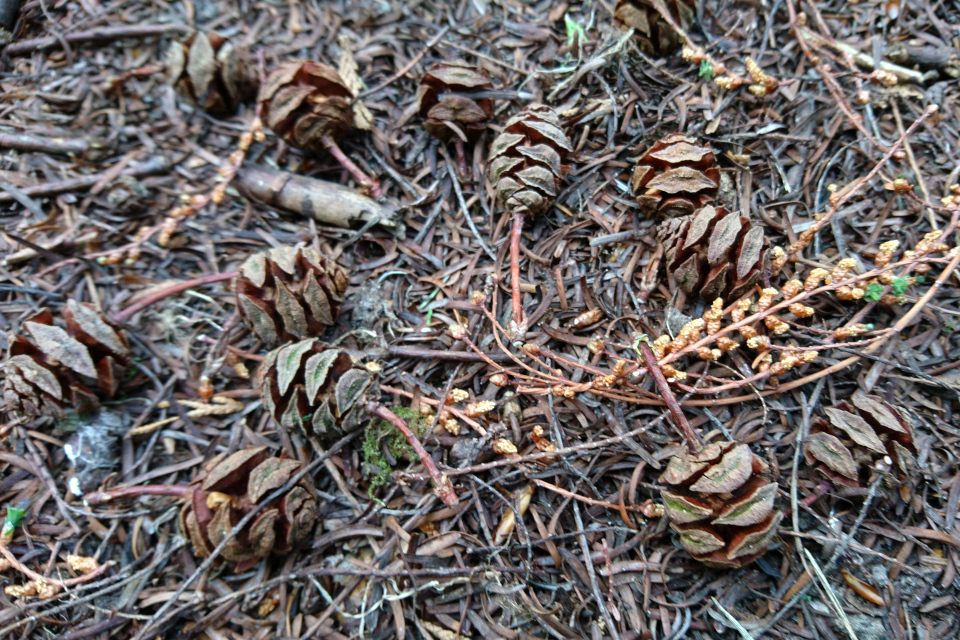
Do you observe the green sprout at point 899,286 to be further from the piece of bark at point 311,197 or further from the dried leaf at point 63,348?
the dried leaf at point 63,348

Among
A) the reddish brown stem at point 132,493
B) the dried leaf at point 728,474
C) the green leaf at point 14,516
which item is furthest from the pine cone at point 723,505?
the green leaf at point 14,516

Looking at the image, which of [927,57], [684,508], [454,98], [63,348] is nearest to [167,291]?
[63,348]

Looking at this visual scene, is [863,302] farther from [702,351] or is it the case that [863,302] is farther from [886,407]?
[702,351]

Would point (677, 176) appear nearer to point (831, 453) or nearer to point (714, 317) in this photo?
point (714, 317)

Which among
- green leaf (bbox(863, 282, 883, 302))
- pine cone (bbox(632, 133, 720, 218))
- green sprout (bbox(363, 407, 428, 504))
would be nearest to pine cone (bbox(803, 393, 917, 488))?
green leaf (bbox(863, 282, 883, 302))

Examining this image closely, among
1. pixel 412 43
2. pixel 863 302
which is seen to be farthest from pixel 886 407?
pixel 412 43

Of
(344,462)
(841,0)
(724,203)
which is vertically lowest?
(344,462)
